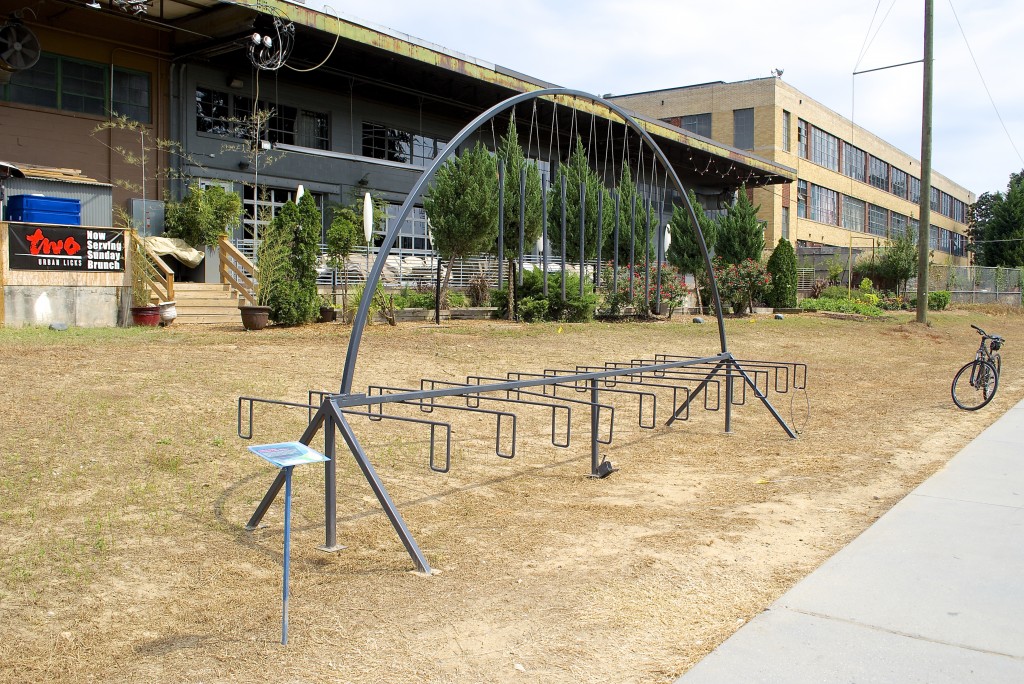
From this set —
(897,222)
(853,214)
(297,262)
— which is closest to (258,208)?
(297,262)

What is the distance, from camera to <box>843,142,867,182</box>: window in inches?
2477

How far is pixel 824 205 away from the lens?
195ft

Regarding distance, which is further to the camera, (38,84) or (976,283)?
(976,283)

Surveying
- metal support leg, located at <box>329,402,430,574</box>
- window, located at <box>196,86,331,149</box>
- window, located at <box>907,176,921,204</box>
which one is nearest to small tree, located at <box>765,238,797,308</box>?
window, located at <box>196,86,331,149</box>

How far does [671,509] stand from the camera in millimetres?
6895

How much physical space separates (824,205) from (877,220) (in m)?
13.5

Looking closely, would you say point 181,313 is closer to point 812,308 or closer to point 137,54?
point 137,54

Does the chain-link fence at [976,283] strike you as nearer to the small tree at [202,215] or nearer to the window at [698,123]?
the window at [698,123]

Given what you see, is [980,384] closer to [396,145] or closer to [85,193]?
[85,193]

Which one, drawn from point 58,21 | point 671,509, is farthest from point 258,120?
point 671,509

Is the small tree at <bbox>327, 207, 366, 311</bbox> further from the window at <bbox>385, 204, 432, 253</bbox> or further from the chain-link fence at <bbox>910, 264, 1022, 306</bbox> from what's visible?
the chain-link fence at <bbox>910, 264, 1022, 306</bbox>

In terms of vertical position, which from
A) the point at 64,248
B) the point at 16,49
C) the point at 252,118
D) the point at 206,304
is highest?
the point at 16,49

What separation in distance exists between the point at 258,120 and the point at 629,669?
22.7 metres

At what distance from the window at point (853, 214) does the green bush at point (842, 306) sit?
28676 millimetres
